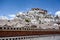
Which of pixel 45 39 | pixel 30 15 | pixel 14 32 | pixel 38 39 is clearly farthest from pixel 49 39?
pixel 30 15

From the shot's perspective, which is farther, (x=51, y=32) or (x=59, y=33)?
(x=59, y=33)

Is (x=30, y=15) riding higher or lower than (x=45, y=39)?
higher

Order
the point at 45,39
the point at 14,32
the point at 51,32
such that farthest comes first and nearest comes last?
the point at 51,32
the point at 45,39
the point at 14,32

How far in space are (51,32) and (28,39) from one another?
1.54m

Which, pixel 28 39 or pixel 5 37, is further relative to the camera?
pixel 28 39

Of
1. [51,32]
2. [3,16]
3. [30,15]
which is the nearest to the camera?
[51,32]

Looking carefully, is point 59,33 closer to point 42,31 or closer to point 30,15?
point 42,31

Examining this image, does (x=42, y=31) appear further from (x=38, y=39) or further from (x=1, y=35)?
(x=1, y=35)

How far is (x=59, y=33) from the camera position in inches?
300

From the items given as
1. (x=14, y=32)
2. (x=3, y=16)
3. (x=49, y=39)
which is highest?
(x=3, y=16)

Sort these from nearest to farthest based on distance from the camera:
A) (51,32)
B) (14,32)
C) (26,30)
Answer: (14,32) < (26,30) < (51,32)

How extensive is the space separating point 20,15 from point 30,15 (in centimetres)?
87

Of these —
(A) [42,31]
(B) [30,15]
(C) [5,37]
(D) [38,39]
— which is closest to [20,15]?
(B) [30,15]

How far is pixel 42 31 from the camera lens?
22.6 ft
